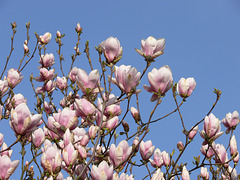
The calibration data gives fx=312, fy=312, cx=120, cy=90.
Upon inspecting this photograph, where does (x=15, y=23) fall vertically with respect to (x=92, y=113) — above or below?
above

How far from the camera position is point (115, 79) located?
214cm

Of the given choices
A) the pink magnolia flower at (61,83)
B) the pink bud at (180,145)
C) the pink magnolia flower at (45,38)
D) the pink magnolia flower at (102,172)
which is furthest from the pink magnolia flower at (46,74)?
the pink magnolia flower at (102,172)

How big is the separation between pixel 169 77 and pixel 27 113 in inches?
36.8

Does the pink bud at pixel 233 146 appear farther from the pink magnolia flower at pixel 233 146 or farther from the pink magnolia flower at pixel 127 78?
the pink magnolia flower at pixel 127 78

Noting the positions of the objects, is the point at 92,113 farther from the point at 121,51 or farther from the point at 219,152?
the point at 219,152

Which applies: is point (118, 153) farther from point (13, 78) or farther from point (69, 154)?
point (13, 78)


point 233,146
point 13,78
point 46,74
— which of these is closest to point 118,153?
point 233,146

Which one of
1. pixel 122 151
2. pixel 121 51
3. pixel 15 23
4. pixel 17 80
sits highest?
pixel 15 23

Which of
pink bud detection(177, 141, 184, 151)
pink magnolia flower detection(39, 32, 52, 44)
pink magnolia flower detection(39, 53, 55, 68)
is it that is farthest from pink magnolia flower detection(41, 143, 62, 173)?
pink magnolia flower detection(39, 32, 52, 44)

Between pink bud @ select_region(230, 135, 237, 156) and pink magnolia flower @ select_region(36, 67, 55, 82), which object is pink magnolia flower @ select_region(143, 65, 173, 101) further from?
pink magnolia flower @ select_region(36, 67, 55, 82)

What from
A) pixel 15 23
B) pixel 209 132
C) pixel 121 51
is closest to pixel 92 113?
pixel 121 51

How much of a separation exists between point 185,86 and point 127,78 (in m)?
0.60

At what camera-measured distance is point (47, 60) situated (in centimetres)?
402

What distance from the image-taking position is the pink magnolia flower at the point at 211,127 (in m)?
2.55
